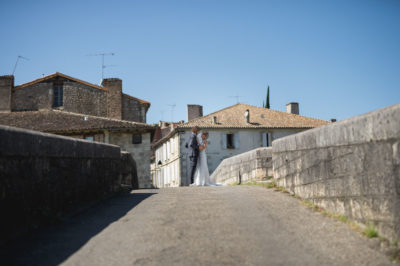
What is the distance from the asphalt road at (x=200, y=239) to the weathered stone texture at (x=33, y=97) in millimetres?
28329

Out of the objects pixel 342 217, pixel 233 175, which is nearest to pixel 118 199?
pixel 342 217

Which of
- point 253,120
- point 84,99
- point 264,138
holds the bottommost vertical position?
point 264,138

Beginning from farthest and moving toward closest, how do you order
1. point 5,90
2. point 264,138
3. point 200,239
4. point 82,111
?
1. point 264,138
2. point 82,111
3. point 5,90
4. point 200,239

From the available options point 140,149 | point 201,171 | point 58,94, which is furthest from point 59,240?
point 58,94

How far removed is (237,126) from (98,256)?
1237 inches

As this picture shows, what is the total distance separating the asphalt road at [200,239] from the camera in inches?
148

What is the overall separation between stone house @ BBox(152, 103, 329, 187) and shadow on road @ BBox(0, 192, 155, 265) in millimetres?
27488

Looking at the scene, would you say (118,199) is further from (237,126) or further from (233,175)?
(237,126)

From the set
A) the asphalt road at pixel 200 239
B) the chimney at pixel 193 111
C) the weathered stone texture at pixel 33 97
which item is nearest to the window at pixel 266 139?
the chimney at pixel 193 111

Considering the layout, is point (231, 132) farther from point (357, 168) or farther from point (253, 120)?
point (357, 168)

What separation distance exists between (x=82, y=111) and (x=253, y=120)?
15.2 metres

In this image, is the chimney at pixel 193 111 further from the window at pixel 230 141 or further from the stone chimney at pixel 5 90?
the stone chimney at pixel 5 90

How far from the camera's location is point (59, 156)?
5.66 metres

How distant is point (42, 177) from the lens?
512 centimetres
